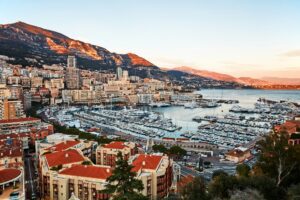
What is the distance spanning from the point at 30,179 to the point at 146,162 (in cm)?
760

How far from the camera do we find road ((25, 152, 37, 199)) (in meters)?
16.3

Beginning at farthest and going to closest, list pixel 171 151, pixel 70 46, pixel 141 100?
pixel 70 46
pixel 141 100
pixel 171 151

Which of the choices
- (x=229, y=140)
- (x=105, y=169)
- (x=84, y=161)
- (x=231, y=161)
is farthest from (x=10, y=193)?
(x=229, y=140)

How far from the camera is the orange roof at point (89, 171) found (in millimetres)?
14414

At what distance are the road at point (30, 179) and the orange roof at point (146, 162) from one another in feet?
18.1

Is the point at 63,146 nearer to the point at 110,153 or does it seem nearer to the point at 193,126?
the point at 110,153

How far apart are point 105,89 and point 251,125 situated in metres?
55.8

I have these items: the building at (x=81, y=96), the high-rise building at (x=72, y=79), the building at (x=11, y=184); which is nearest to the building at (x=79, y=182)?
the building at (x=11, y=184)

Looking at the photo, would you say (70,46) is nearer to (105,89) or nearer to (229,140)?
(105,89)

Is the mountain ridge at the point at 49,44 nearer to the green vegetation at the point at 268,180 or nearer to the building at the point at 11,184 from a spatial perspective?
the building at the point at 11,184

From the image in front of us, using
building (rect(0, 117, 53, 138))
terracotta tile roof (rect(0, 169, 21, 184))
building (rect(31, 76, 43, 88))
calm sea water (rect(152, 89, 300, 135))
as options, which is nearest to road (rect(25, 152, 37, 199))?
terracotta tile roof (rect(0, 169, 21, 184))

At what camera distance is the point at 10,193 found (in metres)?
10.6

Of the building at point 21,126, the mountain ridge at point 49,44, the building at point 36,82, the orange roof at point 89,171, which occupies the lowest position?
the building at point 21,126

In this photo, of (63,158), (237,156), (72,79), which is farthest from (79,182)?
(72,79)
